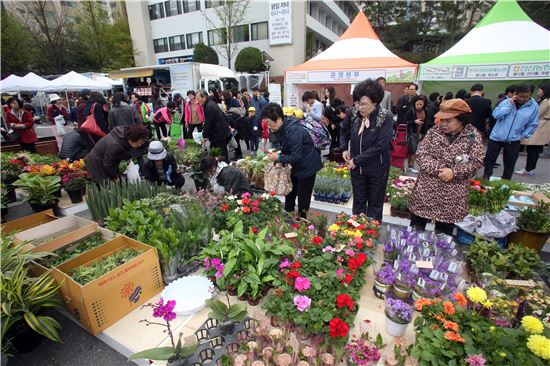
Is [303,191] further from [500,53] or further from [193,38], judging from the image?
[193,38]

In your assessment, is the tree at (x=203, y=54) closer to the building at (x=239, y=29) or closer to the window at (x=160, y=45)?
the building at (x=239, y=29)

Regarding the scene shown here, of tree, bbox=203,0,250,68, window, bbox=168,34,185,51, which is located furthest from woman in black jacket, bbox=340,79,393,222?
window, bbox=168,34,185,51

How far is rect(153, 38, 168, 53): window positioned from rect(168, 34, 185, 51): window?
30.0 inches

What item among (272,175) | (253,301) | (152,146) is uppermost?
(152,146)

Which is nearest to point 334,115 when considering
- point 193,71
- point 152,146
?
point 152,146

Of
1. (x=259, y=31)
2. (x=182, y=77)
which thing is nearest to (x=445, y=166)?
(x=182, y=77)

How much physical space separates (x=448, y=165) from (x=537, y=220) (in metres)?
1.28

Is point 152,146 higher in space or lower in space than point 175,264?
higher

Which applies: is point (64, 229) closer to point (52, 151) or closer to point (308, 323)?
point (308, 323)

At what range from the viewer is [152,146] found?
11.9 ft

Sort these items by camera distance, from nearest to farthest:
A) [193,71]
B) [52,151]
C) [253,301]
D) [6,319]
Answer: [6,319], [253,301], [52,151], [193,71]

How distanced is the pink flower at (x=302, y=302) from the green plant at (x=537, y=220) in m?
2.73

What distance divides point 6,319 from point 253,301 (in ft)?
5.03

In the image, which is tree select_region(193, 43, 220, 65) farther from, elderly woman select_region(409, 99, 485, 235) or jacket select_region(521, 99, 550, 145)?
elderly woman select_region(409, 99, 485, 235)
